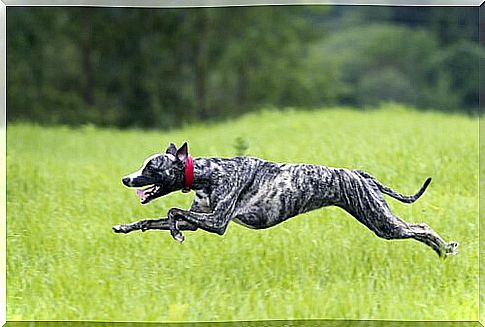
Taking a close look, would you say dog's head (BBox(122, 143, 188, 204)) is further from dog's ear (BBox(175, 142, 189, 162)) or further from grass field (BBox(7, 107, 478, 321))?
grass field (BBox(7, 107, 478, 321))

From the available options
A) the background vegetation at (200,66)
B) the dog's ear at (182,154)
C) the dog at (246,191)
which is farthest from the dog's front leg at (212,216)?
the background vegetation at (200,66)

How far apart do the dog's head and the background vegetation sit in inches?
44.7

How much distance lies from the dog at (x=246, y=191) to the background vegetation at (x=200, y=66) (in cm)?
111

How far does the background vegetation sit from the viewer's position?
139 inches

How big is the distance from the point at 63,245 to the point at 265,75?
1.31 m

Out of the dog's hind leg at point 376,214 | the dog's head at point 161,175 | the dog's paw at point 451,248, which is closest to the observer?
the dog's head at point 161,175

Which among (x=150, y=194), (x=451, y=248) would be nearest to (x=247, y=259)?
(x=150, y=194)

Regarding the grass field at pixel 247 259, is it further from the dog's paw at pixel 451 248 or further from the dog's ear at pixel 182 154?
the dog's ear at pixel 182 154

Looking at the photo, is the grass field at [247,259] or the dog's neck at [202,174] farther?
the grass field at [247,259]

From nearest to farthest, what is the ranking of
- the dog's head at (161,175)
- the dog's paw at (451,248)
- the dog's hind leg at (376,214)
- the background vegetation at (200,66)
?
1. the dog's head at (161,175)
2. the dog's hind leg at (376,214)
3. the dog's paw at (451,248)
4. the background vegetation at (200,66)

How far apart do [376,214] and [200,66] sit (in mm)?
1383

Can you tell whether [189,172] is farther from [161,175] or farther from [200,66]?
[200,66]

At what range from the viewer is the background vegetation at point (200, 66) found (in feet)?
11.6

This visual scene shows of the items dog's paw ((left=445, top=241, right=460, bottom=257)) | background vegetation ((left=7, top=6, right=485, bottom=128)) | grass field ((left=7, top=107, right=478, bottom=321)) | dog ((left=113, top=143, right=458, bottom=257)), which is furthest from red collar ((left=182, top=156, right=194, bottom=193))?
background vegetation ((left=7, top=6, right=485, bottom=128))
